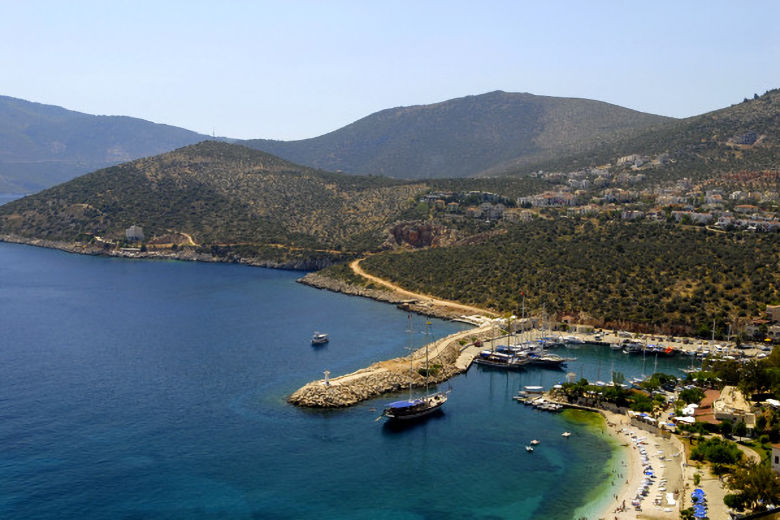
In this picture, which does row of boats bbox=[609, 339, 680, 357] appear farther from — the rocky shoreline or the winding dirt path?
the rocky shoreline

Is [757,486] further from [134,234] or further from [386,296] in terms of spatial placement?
[134,234]

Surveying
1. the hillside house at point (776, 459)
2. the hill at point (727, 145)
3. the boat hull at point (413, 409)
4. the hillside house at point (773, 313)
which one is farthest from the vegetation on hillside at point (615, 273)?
the hill at point (727, 145)

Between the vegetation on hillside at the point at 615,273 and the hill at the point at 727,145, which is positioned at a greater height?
the hill at the point at 727,145

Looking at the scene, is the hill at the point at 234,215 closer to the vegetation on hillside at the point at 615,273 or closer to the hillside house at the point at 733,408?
the vegetation on hillside at the point at 615,273

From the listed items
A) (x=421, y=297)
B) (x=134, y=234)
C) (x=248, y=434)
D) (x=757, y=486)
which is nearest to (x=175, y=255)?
(x=134, y=234)

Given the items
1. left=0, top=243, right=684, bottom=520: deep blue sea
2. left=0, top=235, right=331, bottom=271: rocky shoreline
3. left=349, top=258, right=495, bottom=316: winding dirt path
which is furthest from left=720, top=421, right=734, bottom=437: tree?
left=0, top=235, right=331, bottom=271: rocky shoreline

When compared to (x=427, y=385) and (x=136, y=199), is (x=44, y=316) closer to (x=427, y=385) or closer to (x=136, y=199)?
(x=427, y=385)
